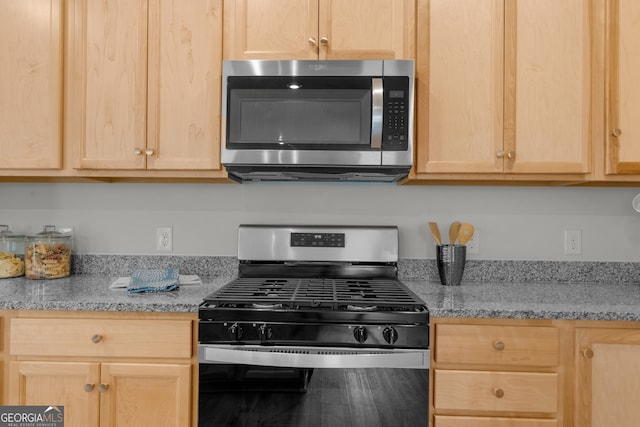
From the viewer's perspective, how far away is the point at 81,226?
203cm

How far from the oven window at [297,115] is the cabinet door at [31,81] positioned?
767mm

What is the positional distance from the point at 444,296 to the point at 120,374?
3.89ft

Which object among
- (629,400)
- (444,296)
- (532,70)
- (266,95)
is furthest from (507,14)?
(629,400)

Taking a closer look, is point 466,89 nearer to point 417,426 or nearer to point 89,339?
point 417,426

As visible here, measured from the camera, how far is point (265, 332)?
4.40ft

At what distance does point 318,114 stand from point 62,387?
1.34 m

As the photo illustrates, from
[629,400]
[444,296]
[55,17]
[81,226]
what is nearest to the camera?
[629,400]

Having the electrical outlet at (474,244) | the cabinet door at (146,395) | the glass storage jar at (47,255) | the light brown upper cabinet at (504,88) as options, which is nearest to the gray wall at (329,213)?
the electrical outlet at (474,244)

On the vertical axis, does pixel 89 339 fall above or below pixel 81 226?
below

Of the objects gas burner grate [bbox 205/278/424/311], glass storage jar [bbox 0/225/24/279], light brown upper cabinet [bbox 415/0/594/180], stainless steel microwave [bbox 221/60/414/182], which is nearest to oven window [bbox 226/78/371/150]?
stainless steel microwave [bbox 221/60/414/182]

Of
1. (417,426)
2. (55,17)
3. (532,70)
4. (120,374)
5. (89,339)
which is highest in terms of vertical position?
(55,17)

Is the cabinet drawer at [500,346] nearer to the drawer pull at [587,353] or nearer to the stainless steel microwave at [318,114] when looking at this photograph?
the drawer pull at [587,353]

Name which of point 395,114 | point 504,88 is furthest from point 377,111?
point 504,88

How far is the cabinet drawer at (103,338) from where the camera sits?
4.54 feet
